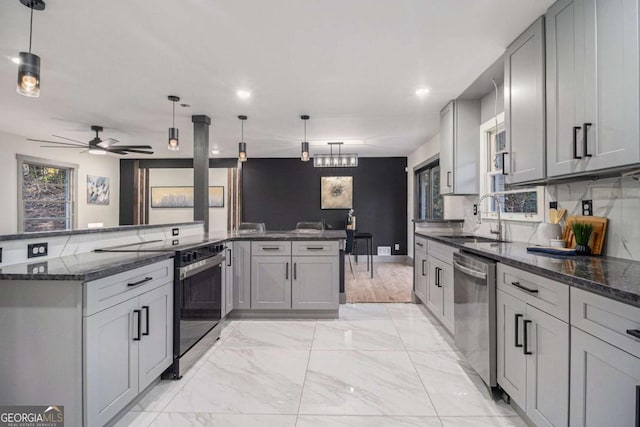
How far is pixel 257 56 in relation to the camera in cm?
266

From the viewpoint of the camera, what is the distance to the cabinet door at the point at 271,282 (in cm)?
342

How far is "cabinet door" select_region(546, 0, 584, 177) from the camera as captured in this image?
1.75m

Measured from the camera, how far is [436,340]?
2.89 m

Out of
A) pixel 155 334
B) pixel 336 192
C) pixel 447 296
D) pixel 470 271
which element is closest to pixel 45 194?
pixel 336 192

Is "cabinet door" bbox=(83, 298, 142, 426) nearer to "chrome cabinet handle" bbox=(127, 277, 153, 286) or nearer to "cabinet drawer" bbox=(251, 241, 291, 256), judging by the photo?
"chrome cabinet handle" bbox=(127, 277, 153, 286)

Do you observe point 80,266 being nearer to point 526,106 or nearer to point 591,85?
point 591,85

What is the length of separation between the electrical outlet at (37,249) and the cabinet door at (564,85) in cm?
Result: 300

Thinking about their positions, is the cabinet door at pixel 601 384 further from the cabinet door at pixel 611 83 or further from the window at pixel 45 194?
the window at pixel 45 194

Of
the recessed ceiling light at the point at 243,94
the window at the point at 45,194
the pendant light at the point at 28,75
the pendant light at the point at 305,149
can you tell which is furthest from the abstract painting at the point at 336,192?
the pendant light at the point at 28,75

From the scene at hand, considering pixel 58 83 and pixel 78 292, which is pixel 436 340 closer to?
pixel 78 292

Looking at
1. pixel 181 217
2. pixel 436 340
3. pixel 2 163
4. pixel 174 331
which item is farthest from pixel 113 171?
pixel 436 340

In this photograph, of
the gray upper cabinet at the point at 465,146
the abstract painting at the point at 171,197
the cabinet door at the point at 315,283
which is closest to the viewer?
the cabinet door at the point at 315,283

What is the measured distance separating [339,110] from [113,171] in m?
6.50

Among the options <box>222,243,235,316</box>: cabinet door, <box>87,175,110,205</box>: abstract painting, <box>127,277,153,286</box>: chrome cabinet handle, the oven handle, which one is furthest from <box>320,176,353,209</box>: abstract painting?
<box>127,277,153,286</box>: chrome cabinet handle
